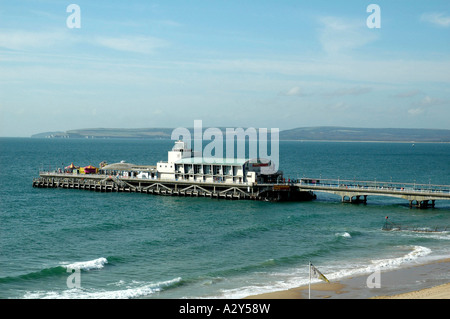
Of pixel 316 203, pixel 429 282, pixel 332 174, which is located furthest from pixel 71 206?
pixel 332 174

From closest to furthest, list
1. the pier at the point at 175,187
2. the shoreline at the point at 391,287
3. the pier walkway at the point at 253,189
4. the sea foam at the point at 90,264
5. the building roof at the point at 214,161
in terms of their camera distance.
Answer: the shoreline at the point at 391,287, the sea foam at the point at 90,264, the pier walkway at the point at 253,189, the pier at the point at 175,187, the building roof at the point at 214,161

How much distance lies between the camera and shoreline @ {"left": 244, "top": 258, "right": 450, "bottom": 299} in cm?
3372

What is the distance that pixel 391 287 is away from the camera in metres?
36.5

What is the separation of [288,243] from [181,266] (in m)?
12.8

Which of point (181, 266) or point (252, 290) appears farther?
point (181, 266)

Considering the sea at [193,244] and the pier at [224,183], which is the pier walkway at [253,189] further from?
the sea at [193,244]

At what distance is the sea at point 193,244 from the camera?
122ft

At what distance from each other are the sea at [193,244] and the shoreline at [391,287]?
90cm

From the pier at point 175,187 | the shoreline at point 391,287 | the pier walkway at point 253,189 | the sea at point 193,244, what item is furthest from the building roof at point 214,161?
the shoreline at point 391,287

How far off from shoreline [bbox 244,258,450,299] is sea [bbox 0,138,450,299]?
0.90 metres

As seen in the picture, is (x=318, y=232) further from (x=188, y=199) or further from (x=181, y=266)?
(x=188, y=199)

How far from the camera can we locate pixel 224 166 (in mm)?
82188

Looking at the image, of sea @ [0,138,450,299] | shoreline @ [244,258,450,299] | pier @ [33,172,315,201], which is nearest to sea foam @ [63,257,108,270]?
sea @ [0,138,450,299]

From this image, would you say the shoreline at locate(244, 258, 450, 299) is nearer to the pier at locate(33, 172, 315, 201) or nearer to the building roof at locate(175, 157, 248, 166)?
the pier at locate(33, 172, 315, 201)
